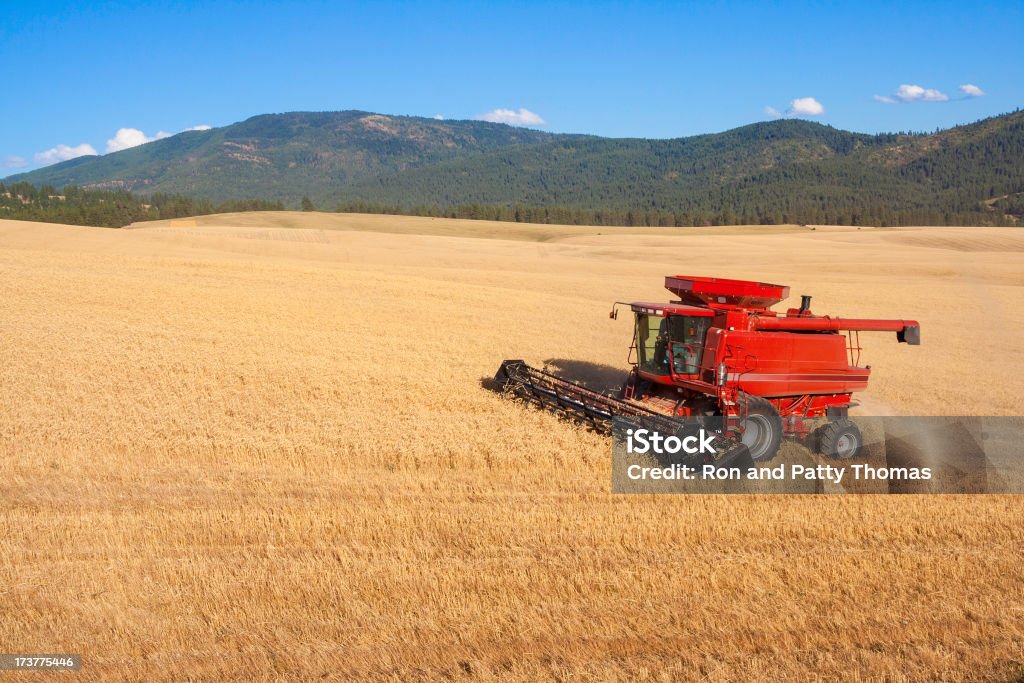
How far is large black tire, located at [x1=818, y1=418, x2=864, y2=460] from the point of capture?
11.8 m

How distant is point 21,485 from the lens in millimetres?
9438

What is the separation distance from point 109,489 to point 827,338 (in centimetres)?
1065

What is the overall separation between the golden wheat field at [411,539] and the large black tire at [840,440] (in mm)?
2481

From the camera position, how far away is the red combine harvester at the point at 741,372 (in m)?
11.5

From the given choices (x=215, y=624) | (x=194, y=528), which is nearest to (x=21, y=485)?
(x=194, y=528)

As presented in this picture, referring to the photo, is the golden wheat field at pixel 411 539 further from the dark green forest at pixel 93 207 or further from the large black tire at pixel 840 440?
the dark green forest at pixel 93 207

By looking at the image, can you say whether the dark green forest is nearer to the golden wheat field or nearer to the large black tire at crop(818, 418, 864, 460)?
the golden wheat field

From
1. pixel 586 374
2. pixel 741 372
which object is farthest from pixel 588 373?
pixel 741 372

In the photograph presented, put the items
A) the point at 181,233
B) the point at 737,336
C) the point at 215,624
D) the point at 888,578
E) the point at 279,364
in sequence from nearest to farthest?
the point at 215,624, the point at 888,578, the point at 737,336, the point at 279,364, the point at 181,233

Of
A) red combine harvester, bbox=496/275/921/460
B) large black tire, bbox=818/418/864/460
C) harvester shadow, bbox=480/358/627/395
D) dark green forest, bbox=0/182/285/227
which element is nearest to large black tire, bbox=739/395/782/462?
red combine harvester, bbox=496/275/921/460

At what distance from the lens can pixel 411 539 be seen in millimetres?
7949

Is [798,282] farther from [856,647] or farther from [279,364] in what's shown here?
[856,647]

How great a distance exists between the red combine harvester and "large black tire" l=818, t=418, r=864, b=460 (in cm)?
2

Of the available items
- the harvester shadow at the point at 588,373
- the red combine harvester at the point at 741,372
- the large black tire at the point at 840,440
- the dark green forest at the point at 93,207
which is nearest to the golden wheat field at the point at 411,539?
the harvester shadow at the point at 588,373
